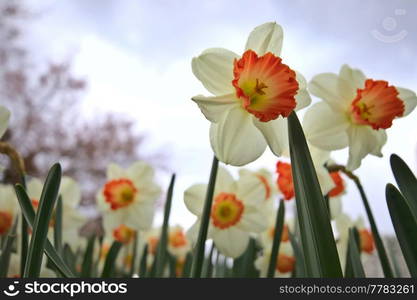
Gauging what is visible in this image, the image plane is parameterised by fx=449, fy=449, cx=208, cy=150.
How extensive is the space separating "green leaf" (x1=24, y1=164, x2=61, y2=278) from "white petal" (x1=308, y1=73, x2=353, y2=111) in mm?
437

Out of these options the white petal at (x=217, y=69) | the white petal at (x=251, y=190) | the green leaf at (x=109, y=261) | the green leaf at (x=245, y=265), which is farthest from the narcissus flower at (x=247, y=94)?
the green leaf at (x=245, y=265)

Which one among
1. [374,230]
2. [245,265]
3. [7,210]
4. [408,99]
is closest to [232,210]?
[245,265]

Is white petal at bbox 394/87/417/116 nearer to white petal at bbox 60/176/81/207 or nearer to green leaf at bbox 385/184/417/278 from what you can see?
green leaf at bbox 385/184/417/278

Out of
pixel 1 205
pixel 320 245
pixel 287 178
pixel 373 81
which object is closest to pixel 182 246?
pixel 1 205

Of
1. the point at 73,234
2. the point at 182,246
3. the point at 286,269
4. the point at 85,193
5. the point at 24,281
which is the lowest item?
the point at 24,281

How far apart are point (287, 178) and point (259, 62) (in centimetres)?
41

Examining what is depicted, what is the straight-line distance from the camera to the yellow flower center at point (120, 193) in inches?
56.5

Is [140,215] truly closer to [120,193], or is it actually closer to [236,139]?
[120,193]

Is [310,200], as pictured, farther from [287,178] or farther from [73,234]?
[73,234]

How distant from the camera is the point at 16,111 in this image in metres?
8.43

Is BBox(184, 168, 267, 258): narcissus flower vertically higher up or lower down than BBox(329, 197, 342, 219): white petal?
lower down

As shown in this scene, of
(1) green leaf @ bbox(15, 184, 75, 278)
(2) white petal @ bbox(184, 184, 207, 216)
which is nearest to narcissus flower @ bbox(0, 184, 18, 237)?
(2) white petal @ bbox(184, 184, 207, 216)

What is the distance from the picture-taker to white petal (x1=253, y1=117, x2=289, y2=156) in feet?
1.94
